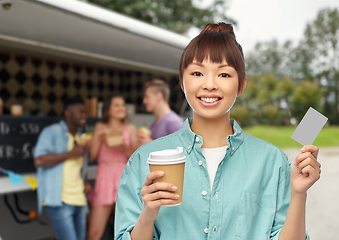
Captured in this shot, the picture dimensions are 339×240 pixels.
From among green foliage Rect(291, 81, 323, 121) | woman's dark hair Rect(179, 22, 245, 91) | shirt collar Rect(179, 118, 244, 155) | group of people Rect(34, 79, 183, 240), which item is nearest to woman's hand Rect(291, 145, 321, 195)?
shirt collar Rect(179, 118, 244, 155)

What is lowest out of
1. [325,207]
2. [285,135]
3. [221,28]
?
[325,207]

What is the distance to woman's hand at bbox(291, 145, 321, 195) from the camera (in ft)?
3.12

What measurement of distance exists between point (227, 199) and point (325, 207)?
730 cm

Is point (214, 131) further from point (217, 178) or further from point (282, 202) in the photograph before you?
point (282, 202)

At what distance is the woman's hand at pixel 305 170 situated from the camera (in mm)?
950

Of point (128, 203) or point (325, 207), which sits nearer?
point (128, 203)

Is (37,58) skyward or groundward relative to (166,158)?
skyward

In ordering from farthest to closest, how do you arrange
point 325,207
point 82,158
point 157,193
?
1. point 325,207
2. point 82,158
3. point 157,193

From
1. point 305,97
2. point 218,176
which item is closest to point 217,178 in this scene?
point 218,176

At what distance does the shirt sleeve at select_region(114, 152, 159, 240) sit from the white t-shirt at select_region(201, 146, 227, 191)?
0.24 metres

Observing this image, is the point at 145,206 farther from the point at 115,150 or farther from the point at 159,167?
the point at 115,150

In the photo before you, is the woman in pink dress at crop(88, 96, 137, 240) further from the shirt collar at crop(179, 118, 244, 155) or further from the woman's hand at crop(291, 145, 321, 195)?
the woman's hand at crop(291, 145, 321, 195)

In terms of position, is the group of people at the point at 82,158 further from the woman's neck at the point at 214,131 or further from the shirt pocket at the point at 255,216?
the shirt pocket at the point at 255,216

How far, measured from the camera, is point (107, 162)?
3.36 m
